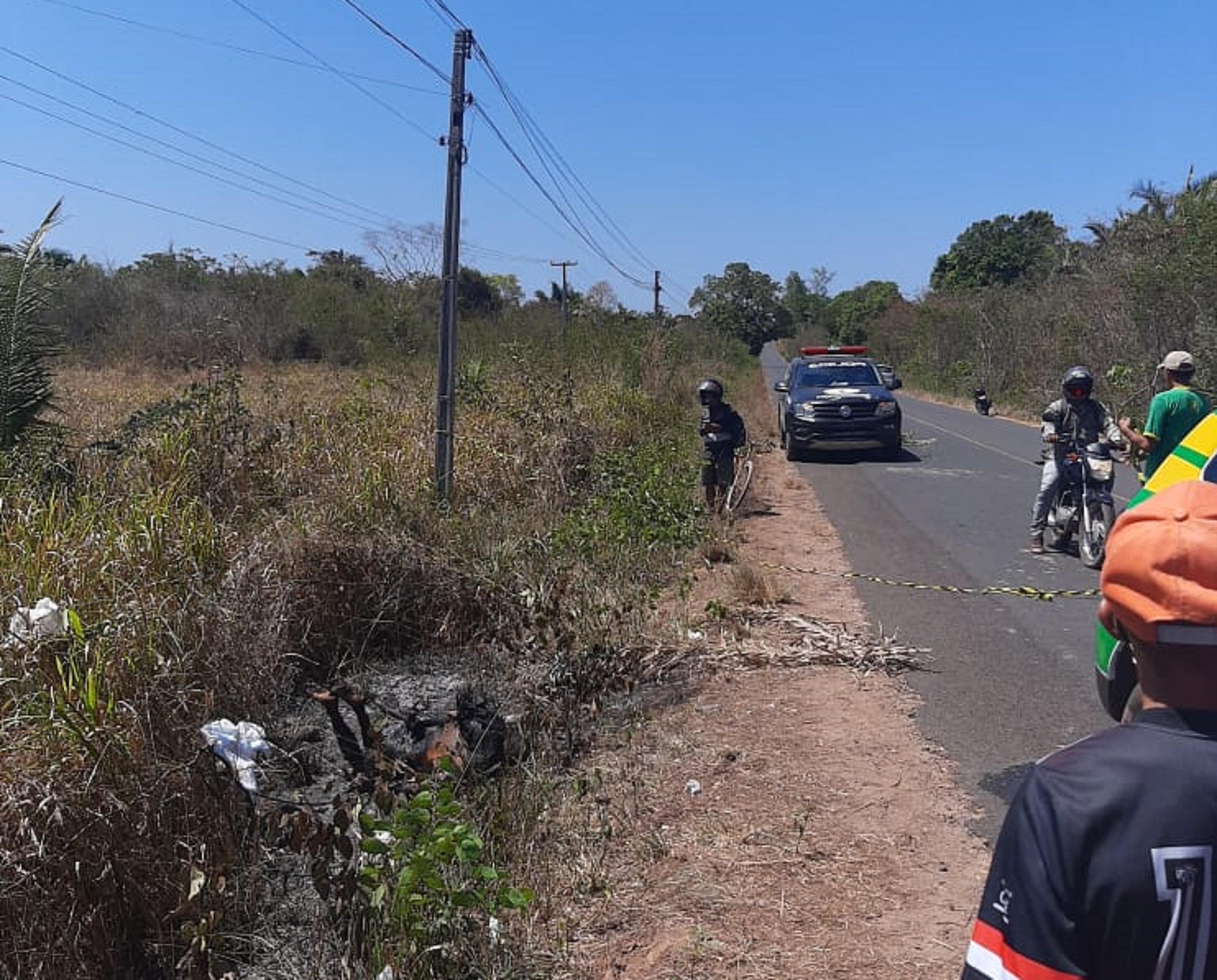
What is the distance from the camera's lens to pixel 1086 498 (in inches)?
375

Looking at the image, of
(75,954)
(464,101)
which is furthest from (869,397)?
(75,954)

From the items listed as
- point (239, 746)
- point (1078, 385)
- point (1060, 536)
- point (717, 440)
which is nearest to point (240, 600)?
point (239, 746)

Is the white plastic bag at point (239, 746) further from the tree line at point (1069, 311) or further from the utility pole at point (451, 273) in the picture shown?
the tree line at point (1069, 311)

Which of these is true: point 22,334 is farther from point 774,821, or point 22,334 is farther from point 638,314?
point 638,314

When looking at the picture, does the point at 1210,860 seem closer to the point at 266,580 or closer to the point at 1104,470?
the point at 266,580

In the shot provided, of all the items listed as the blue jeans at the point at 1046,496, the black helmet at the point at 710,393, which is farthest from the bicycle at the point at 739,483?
the blue jeans at the point at 1046,496

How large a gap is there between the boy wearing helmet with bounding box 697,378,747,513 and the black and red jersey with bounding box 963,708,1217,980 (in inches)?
365

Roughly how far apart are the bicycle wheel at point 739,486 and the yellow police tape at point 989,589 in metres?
1.88

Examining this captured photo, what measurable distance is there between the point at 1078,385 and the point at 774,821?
6.61m

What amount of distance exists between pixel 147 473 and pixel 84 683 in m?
3.41

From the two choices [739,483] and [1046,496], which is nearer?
[1046,496]

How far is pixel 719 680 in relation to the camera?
6.50m

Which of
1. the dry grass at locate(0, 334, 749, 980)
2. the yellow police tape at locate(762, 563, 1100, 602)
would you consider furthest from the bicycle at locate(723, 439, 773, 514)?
the yellow police tape at locate(762, 563, 1100, 602)

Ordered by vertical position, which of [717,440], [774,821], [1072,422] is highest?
[1072,422]
